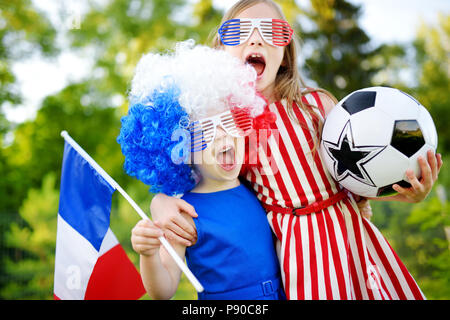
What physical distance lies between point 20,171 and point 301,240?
25.0 ft

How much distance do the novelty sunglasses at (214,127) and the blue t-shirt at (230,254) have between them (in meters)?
0.38

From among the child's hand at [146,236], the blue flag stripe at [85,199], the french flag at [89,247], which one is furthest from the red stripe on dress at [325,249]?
the blue flag stripe at [85,199]

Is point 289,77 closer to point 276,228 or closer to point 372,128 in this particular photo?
point 372,128

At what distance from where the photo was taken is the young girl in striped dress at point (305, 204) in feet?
7.13

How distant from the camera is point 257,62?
97.0 inches

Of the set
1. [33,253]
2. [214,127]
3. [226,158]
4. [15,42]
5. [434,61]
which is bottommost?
[226,158]

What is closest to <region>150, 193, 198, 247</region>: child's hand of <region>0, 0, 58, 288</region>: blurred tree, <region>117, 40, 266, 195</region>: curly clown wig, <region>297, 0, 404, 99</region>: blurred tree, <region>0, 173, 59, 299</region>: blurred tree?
<region>117, 40, 266, 195</region>: curly clown wig

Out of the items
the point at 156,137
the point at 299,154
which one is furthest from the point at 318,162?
the point at 156,137

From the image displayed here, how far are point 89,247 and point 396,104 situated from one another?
6.49 feet

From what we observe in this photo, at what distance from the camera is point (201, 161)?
85.7 inches

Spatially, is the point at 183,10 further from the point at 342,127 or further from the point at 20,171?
the point at 342,127

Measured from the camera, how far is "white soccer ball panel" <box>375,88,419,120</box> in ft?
6.68

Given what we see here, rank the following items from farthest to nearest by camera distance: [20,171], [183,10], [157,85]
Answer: [183,10], [20,171], [157,85]
